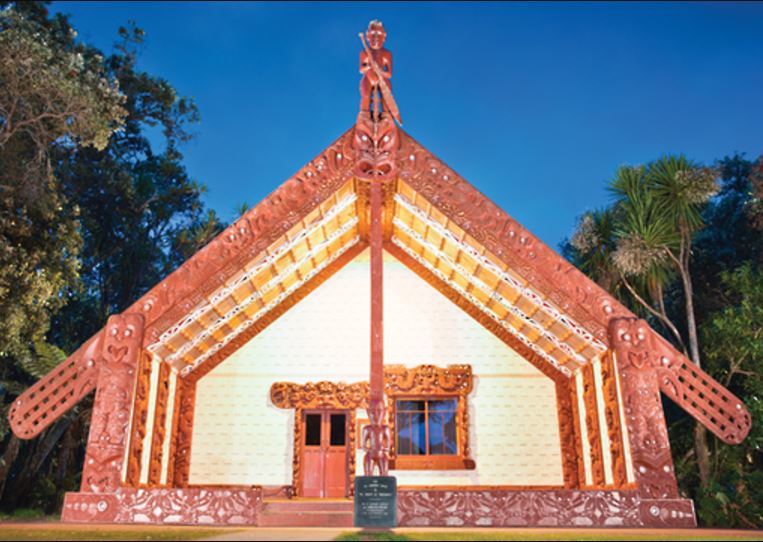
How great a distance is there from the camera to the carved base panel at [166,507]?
7.22 m

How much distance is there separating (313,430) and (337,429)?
44 centimetres

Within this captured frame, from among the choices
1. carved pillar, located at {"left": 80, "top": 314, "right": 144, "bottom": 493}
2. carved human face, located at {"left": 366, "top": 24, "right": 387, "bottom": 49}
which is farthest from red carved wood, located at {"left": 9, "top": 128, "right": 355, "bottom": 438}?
carved human face, located at {"left": 366, "top": 24, "right": 387, "bottom": 49}

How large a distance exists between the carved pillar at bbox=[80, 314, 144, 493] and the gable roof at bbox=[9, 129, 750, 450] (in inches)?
8.8

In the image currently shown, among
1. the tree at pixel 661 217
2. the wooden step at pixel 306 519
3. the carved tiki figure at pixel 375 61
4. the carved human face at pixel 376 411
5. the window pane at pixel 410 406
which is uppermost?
the carved tiki figure at pixel 375 61

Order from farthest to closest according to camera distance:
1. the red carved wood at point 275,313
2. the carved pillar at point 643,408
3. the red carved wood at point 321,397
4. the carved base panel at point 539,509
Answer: the red carved wood at point 275,313, the red carved wood at point 321,397, the carved pillar at point 643,408, the carved base panel at point 539,509

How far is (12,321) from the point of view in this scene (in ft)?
32.4

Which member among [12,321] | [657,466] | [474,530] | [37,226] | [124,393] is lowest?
[474,530]

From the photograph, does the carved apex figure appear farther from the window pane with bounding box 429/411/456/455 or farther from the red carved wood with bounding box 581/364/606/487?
the window pane with bounding box 429/411/456/455

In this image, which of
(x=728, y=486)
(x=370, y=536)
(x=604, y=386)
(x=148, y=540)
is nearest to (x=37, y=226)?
(x=148, y=540)

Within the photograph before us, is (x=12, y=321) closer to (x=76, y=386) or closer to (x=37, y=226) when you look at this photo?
(x=37, y=226)

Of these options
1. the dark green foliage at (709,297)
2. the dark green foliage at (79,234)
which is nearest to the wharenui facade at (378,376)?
the dark green foliage at (709,297)

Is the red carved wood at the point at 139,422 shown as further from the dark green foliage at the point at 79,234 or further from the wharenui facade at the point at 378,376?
the dark green foliage at the point at 79,234

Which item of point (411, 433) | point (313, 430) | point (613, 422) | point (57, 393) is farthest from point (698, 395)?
point (57, 393)

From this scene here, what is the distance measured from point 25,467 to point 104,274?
698 centimetres
